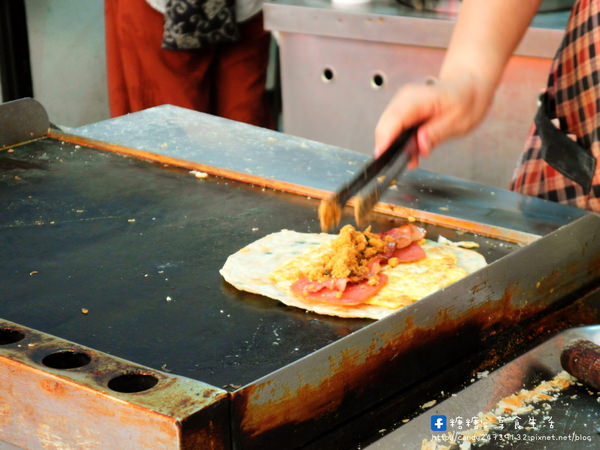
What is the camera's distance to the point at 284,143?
8.06 feet

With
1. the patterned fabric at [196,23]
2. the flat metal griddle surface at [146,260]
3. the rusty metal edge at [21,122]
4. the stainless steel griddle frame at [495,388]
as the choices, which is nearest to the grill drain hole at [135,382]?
the flat metal griddle surface at [146,260]

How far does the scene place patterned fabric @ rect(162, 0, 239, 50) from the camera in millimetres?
3709

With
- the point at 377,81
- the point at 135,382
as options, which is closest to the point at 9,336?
the point at 135,382

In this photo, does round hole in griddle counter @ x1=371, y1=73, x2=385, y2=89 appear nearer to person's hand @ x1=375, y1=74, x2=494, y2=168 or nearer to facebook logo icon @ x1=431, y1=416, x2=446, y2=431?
person's hand @ x1=375, y1=74, x2=494, y2=168

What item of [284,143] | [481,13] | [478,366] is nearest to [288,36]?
[284,143]

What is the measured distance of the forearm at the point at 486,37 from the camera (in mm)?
1737

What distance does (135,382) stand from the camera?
126cm

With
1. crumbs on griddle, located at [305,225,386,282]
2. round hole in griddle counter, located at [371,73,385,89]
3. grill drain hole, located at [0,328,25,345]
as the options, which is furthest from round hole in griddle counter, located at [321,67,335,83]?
grill drain hole, located at [0,328,25,345]

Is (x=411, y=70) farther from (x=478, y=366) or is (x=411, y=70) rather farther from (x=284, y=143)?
(x=478, y=366)

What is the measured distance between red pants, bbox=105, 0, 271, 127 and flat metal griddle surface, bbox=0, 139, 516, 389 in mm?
1623

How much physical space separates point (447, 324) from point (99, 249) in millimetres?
755

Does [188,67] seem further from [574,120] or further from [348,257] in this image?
[348,257]

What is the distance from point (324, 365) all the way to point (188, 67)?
9.45ft

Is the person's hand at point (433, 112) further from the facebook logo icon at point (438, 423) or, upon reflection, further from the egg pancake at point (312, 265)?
the facebook logo icon at point (438, 423)
